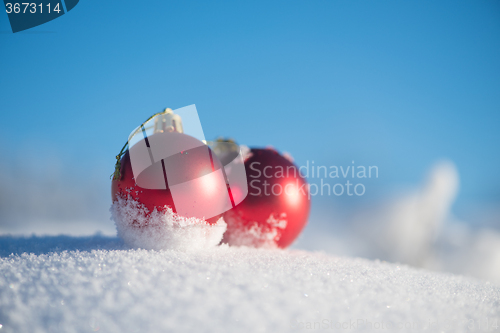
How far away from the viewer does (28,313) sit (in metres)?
0.29

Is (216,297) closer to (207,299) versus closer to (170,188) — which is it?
(207,299)

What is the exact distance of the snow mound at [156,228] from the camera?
0.49 metres

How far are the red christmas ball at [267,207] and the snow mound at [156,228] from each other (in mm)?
152

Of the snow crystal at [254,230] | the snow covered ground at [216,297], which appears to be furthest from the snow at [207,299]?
the snow crystal at [254,230]

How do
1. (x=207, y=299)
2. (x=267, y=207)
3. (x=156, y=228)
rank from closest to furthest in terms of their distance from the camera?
(x=207, y=299) < (x=156, y=228) < (x=267, y=207)

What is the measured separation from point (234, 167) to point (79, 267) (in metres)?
0.37

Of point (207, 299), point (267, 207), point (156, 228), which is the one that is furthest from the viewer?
point (267, 207)

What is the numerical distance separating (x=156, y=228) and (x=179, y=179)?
0.10 meters

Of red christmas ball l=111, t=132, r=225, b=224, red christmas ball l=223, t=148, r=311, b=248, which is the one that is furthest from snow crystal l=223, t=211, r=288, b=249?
red christmas ball l=111, t=132, r=225, b=224

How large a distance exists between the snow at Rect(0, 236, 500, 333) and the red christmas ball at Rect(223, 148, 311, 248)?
0.22 meters

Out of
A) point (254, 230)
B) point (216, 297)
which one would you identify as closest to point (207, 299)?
point (216, 297)

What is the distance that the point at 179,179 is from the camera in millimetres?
495

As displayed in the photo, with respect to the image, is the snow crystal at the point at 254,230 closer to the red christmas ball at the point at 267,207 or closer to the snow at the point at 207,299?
the red christmas ball at the point at 267,207

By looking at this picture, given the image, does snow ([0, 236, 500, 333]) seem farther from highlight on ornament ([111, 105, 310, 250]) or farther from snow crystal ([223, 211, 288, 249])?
snow crystal ([223, 211, 288, 249])
